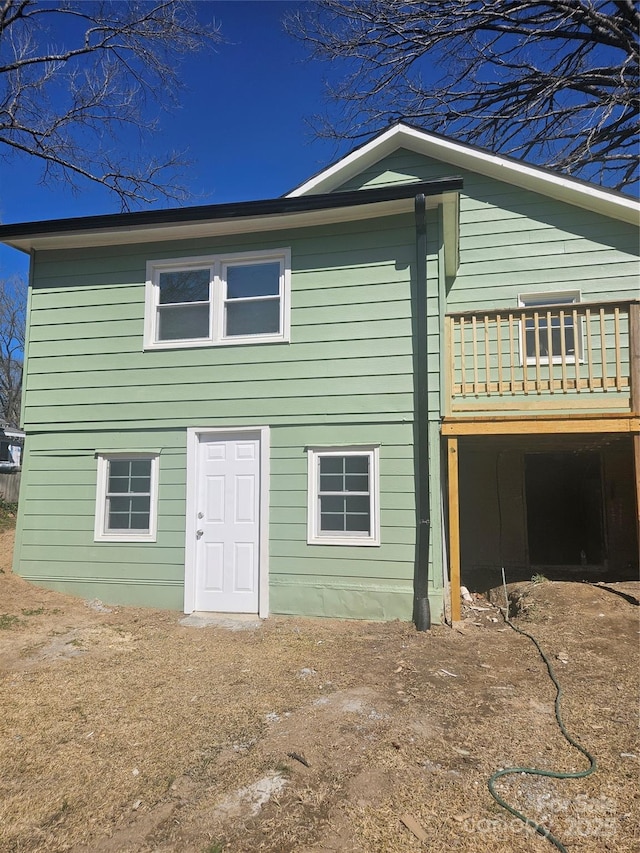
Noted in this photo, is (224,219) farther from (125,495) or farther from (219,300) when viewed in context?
(125,495)

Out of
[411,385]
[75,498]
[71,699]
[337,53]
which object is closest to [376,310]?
[411,385]

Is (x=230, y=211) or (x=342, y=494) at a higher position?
(x=230, y=211)

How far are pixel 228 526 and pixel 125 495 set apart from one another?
1549mm

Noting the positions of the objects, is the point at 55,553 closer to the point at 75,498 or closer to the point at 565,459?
the point at 75,498

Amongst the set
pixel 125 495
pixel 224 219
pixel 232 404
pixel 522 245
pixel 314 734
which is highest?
pixel 522 245

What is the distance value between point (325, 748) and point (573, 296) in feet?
24.8

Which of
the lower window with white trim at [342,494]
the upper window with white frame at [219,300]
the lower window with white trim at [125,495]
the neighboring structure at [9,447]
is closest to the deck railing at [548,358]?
the lower window with white trim at [342,494]

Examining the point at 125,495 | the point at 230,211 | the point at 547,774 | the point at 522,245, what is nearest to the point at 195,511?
the point at 125,495

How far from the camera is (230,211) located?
22.6 ft

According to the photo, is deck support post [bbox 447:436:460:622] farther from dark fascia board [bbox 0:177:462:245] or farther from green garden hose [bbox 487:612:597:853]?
dark fascia board [bbox 0:177:462:245]

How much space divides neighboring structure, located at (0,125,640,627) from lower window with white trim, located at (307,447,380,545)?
0.08ft

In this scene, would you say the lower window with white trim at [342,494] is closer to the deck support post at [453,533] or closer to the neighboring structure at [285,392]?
the neighboring structure at [285,392]

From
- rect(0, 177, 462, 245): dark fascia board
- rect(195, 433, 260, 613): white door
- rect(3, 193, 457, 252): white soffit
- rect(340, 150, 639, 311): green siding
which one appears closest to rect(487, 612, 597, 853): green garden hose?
rect(195, 433, 260, 613): white door

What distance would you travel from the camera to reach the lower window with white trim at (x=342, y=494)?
6.70 meters
